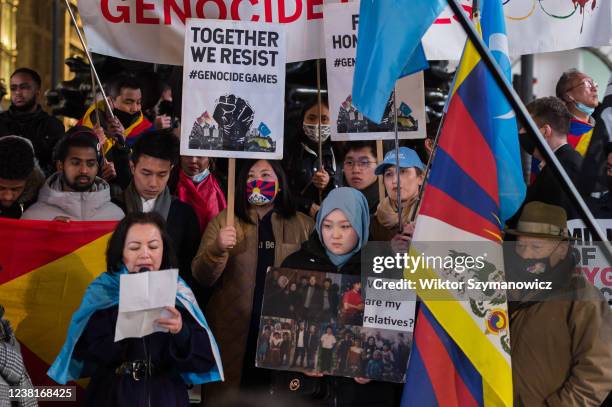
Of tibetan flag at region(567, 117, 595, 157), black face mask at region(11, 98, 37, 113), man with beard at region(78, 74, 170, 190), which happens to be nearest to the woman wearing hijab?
man with beard at region(78, 74, 170, 190)

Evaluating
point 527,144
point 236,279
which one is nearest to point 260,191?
point 236,279

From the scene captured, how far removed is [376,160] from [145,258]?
2.21m

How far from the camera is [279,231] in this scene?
22.5 feet

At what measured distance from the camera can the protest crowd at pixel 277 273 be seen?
5672 mm

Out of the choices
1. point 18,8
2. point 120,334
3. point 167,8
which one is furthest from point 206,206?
point 18,8

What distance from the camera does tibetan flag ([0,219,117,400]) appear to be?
6.74 m

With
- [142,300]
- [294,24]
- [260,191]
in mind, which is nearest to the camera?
[142,300]

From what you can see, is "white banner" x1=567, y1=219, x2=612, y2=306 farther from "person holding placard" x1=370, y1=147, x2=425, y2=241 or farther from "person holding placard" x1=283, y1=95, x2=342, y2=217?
"person holding placard" x1=283, y1=95, x2=342, y2=217

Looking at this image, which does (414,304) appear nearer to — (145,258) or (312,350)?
(312,350)

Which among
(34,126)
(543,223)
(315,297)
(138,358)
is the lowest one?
(138,358)

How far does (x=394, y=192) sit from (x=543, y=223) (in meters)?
1.29

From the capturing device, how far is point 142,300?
5395 mm

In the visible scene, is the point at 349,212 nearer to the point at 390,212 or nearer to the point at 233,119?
the point at 390,212

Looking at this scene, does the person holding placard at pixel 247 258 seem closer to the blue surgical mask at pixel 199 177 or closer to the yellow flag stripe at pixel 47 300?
the yellow flag stripe at pixel 47 300
